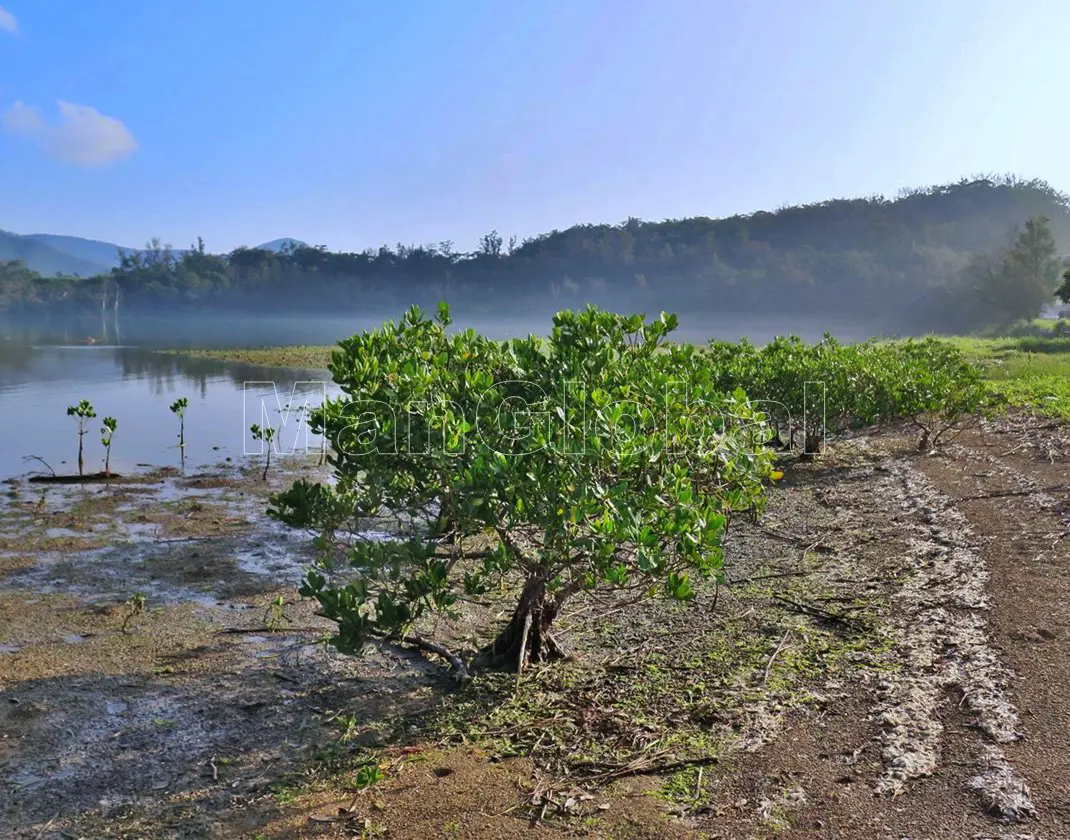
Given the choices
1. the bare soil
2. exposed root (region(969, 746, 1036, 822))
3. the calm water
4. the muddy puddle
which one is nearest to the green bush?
the bare soil

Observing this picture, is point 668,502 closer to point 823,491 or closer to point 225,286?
point 823,491

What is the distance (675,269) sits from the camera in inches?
4958

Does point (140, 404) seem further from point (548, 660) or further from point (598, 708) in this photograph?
point (598, 708)

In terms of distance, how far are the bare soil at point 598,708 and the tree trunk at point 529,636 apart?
25cm

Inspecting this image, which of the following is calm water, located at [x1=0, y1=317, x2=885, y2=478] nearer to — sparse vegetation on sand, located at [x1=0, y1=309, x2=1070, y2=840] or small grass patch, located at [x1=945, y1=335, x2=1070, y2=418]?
sparse vegetation on sand, located at [x1=0, y1=309, x2=1070, y2=840]

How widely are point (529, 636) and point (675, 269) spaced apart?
408 ft

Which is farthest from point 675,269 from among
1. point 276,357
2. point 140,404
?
point 140,404

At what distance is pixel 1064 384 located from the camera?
696 inches

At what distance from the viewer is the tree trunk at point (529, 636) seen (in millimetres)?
5734

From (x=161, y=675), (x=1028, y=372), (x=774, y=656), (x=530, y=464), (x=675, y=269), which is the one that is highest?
(x=675, y=269)

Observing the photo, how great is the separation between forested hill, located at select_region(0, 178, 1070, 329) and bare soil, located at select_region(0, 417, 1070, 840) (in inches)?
3039

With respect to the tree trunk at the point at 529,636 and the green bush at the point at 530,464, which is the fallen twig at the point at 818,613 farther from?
the tree trunk at the point at 529,636

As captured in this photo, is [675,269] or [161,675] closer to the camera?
[161,675]

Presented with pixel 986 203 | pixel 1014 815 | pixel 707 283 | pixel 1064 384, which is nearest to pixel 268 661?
pixel 1014 815
